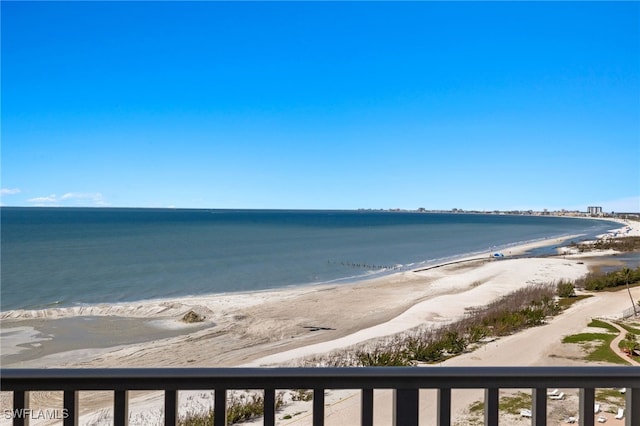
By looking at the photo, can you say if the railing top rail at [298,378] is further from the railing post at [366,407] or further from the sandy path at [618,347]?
the sandy path at [618,347]

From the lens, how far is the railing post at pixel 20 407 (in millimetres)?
1646

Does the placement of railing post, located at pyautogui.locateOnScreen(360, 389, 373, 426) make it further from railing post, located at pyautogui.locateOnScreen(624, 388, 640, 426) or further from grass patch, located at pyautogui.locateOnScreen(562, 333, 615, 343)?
grass patch, located at pyautogui.locateOnScreen(562, 333, 615, 343)

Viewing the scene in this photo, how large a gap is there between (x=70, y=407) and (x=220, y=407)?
57 centimetres

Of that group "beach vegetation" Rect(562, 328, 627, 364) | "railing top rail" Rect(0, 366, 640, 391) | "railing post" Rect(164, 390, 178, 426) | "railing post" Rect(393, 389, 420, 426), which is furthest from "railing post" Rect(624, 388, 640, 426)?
"beach vegetation" Rect(562, 328, 627, 364)

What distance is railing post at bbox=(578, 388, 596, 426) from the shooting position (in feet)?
5.68

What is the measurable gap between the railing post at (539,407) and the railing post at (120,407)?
62.0 inches

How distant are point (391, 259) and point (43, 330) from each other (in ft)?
83.7

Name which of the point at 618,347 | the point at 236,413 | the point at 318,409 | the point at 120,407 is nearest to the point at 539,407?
the point at 318,409

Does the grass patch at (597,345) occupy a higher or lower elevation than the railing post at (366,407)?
lower

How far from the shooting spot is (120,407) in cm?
168

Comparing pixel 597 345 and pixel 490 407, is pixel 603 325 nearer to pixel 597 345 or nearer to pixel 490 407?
pixel 597 345

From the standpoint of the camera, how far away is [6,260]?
33.3 metres

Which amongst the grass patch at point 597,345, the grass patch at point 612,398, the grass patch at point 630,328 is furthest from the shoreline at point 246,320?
the grass patch at point 612,398

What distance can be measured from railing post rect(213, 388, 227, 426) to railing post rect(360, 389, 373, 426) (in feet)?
1.74
